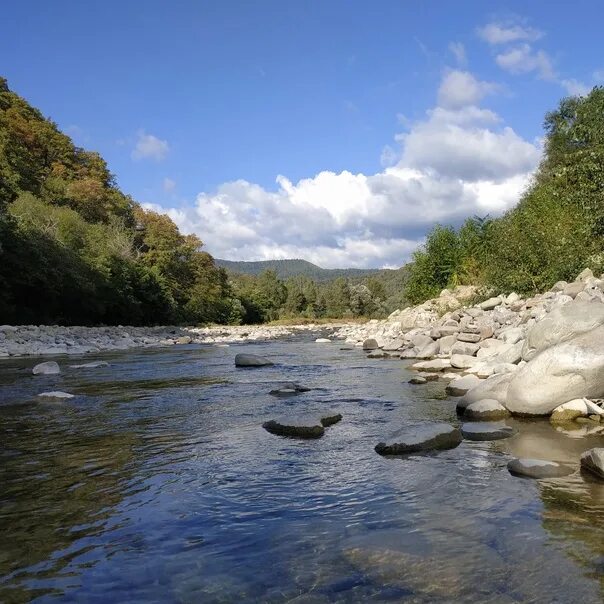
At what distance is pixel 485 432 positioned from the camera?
752 centimetres

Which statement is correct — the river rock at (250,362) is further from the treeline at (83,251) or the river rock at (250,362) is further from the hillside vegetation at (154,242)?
the treeline at (83,251)

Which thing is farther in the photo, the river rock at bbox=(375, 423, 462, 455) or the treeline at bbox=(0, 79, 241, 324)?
the treeline at bbox=(0, 79, 241, 324)

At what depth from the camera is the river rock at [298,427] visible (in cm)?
799

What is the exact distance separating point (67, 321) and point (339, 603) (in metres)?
44.1

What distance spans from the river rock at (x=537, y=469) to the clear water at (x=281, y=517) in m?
0.16

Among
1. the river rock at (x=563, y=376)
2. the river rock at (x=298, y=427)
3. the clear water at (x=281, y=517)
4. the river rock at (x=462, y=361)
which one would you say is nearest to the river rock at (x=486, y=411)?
the river rock at (x=563, y=376)

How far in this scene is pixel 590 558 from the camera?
12.6 feet

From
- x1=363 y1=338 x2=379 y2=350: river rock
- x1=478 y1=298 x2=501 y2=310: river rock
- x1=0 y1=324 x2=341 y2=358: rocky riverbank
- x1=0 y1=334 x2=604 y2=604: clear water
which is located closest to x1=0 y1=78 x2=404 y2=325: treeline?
x1=0 y1=324 x2=341 y2=358: rocky riverbank

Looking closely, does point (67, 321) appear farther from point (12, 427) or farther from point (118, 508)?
point (118, 508)

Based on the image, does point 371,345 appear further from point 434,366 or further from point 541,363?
point 541,363

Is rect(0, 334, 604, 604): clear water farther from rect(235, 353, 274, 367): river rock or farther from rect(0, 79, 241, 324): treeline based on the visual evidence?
rect(0, 79, 241, 324): treeline

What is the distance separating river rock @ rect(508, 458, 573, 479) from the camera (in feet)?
18.7

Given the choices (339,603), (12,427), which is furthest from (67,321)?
(339,603)

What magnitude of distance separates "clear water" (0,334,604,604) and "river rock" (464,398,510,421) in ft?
1.54
